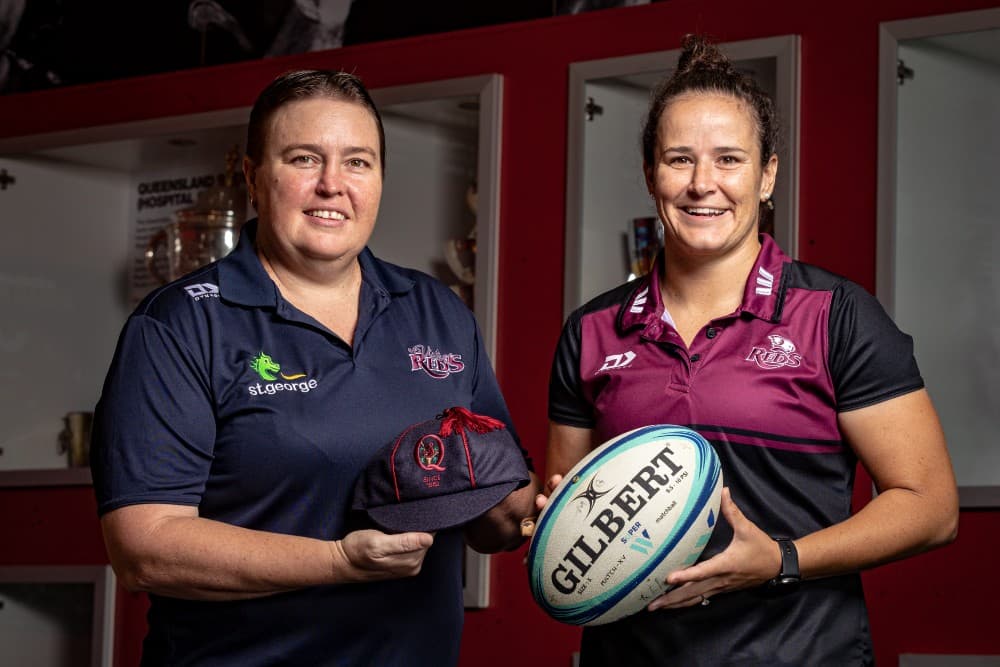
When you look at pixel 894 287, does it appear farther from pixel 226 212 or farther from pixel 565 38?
pixel 226 212

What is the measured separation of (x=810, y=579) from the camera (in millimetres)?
1650

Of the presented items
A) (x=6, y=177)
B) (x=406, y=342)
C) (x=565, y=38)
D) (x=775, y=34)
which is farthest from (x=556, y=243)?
(x=6, y=177)

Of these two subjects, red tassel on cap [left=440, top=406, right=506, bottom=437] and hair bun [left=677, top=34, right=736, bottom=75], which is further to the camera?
hair bun [left=677, top=34, right=736, bottom=75]

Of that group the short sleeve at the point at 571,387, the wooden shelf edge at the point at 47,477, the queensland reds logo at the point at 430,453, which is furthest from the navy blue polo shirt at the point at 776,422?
the wooden shelf edge at the point at 47,477

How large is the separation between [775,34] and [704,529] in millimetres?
1519

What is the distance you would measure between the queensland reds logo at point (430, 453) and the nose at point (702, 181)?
18.6 inches

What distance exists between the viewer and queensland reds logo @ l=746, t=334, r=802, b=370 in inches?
66.8

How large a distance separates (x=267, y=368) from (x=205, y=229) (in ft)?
6.25

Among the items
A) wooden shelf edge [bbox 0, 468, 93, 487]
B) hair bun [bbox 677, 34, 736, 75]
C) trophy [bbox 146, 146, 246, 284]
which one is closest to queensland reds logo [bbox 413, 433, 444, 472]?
hair bun [bbox 677, 34, 736, 75]

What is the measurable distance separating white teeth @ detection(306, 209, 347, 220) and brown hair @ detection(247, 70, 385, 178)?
0.11 meters

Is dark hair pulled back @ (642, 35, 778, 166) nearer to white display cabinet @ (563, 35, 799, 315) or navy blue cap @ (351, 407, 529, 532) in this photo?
navy blue cap @ (351, 407, 529, 532)

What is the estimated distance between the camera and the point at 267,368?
5.70 ft

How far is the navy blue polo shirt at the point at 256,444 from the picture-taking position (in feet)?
5.48

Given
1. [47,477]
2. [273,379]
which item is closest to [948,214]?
[273,379]
